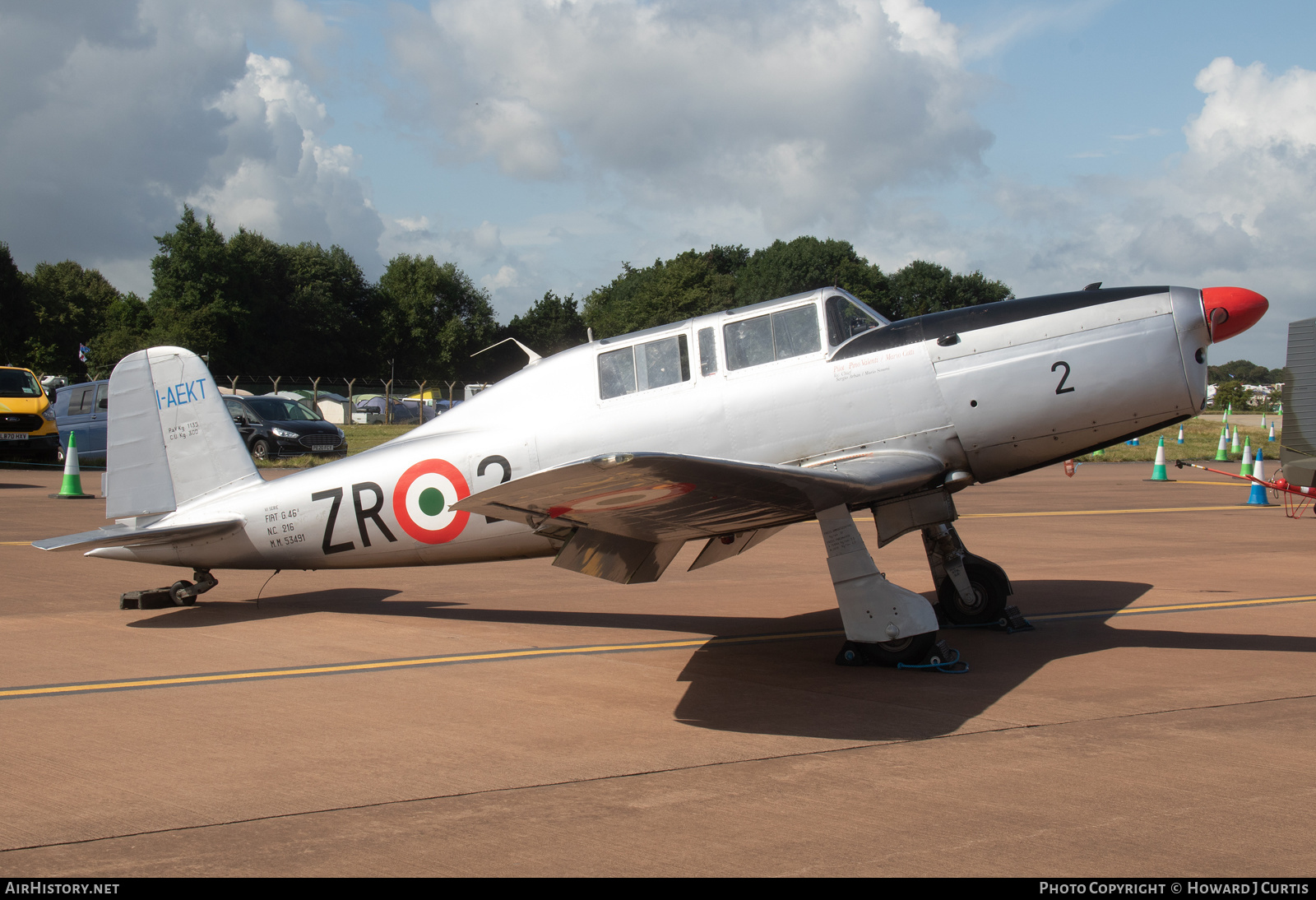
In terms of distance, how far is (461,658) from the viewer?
686cm

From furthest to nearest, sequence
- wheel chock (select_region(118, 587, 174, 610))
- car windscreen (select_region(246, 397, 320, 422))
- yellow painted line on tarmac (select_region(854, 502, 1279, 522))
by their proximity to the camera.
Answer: car windscreen (select_region(246, 397, 320, 422)) < yellow painted line on tarmac (select_region(854, 502, 1279, 522)) < wheel chock (select_region(118, 587, 174, 610))

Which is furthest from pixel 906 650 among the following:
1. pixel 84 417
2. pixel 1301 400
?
pixel 84 417

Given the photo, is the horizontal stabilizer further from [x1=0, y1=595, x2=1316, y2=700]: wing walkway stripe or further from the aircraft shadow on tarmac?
[x1=0, y1=595, x2=1316, y2=700]: wing walkway stripe

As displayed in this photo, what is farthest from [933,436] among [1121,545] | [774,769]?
[1121,545]

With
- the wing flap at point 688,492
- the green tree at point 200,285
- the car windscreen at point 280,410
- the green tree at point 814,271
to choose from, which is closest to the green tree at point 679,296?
the green tree at point 814,271

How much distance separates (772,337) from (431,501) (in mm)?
2938

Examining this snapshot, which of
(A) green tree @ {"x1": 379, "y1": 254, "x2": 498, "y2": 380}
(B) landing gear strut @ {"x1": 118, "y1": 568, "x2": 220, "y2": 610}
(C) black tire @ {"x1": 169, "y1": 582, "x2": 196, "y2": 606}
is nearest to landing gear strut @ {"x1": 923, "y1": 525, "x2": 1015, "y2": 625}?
(B) landing gear strut @ {"x1": 118, "y1": 568, "x2": 220, "y2": 610}

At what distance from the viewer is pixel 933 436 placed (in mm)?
6824

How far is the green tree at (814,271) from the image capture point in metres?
86.1

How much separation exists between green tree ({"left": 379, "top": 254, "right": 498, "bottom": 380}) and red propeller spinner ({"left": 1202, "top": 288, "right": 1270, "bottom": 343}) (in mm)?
88551

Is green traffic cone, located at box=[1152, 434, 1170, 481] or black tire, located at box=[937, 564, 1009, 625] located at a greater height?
green traffic cone, located at box=[1152, 434, 1170, 481]

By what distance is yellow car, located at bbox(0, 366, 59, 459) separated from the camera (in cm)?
2164

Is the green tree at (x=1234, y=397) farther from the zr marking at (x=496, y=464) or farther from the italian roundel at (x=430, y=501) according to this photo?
the italian roundel at (x=430, y=501)

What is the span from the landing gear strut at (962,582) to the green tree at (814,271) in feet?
255
